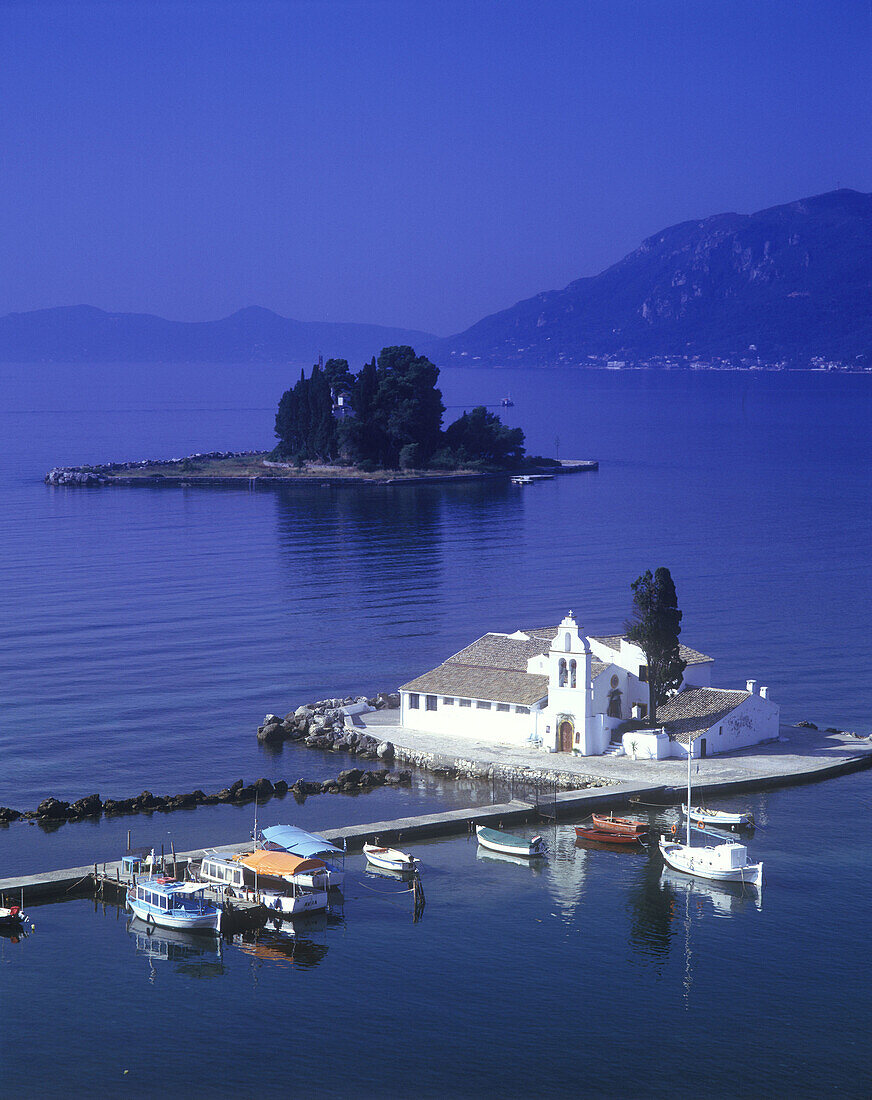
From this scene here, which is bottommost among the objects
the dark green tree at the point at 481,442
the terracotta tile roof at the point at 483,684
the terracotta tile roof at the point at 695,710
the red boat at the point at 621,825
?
the red boat at the point at 621,825

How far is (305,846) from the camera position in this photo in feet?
154

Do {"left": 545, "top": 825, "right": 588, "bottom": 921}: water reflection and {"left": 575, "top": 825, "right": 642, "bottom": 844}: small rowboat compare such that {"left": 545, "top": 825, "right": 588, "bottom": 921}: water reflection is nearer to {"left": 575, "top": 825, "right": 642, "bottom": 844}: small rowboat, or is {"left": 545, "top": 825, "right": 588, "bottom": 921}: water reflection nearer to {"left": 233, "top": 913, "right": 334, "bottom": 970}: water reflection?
{"left": 575, "top": 825, "right": 642, "bottom": 844}: small rowboat

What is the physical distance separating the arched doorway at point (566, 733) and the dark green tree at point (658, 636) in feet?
11.4

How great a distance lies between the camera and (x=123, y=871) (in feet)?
154

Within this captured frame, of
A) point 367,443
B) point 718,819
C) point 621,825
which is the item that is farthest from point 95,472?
point 718,819

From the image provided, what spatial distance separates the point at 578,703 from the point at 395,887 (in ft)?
46.2

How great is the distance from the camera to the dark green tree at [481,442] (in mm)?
186750

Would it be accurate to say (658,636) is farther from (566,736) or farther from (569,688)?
(566,736)

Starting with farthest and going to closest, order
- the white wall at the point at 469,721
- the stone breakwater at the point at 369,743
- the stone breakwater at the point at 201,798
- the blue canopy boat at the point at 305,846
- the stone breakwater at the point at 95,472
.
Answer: the stone breakwater at the point at 95,472
the white wall at the point at 469,721
the stone breakwater at the point at 369,743
the stone breakwater at the point at 201,798
the blue canopy boat at the point at 305,846

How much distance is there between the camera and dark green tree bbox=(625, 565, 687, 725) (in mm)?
59188

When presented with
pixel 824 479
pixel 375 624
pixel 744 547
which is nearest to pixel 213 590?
pixel 375 624

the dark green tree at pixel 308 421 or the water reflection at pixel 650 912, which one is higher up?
the dark green tree at pixel 308 421

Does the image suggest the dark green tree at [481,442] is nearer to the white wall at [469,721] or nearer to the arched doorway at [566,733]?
the white wall at [469,721]

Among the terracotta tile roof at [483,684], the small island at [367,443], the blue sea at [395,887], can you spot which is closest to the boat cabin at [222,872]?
the blue sea at [395,887]
